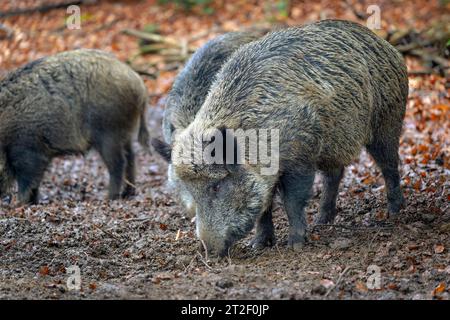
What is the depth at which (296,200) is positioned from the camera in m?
5.58

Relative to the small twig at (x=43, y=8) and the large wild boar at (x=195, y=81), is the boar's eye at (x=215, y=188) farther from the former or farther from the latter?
the small twig at (x=43, y=8)

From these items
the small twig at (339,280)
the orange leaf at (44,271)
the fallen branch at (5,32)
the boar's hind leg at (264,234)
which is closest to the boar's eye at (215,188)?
the boar's hind leg at (264,234)

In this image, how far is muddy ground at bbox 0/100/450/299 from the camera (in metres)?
4.66

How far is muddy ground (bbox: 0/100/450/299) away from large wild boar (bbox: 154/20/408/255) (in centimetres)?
33

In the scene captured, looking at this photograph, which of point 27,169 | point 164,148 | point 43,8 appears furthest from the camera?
point 43,8

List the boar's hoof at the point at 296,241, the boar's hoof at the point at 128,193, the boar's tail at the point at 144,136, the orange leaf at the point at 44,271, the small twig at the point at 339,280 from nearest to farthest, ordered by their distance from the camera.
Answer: the small twig at the point at 339,280 < the orange leaf at the point at 44,271 < the boar's hoof at the point at 296,241 < the boar's hoof at the point at 128,193 < the boar's tail at the point at 144,136

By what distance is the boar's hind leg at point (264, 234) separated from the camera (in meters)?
5.96

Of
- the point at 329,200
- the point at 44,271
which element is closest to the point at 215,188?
the point at 44,271

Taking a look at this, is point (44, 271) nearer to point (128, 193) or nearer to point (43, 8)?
point (128, 193)

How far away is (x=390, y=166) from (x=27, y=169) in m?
4.53

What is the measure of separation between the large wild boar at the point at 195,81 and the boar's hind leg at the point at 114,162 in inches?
69.7

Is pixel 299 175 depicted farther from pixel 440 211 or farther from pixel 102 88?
pixel 102 88
